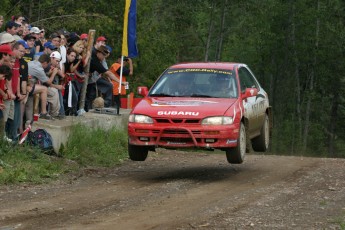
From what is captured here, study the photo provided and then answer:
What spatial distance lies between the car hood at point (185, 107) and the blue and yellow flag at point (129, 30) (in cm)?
528

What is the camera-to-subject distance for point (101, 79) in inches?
782

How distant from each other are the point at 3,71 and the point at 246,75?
15.4ft

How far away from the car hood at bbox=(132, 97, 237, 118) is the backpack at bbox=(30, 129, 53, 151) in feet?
6.33

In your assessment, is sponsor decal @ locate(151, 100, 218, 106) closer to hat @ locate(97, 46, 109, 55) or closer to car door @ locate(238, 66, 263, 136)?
car door @ locate(238, 66, 263, 136)

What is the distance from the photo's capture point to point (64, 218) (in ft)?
34.5

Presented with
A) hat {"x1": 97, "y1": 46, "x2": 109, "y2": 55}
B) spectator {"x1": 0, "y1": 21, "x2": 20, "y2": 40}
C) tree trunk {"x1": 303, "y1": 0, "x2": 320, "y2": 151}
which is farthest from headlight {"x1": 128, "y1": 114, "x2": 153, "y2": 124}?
tree trunk {"x1": 303, "y1": 0, "x2": 320, "y2": 151}

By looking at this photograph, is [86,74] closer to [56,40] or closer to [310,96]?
[56,40]

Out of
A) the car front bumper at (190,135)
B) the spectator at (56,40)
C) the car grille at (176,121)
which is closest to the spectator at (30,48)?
the spectator at (56,40)

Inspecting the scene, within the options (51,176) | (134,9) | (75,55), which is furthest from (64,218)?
(134,9)

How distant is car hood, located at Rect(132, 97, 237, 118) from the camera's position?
46.1 feet

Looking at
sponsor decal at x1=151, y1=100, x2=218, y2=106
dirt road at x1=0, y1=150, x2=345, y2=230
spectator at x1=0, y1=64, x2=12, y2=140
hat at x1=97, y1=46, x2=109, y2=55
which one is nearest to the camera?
dirt road at x1=0, y1=150, x2=345, y2=230

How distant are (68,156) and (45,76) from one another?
146cm

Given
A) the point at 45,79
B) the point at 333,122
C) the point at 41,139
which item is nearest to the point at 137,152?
the point at 41,139

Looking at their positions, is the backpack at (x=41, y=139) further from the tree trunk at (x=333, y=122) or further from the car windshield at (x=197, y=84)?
the tree trunk at (x=333, y=122)
